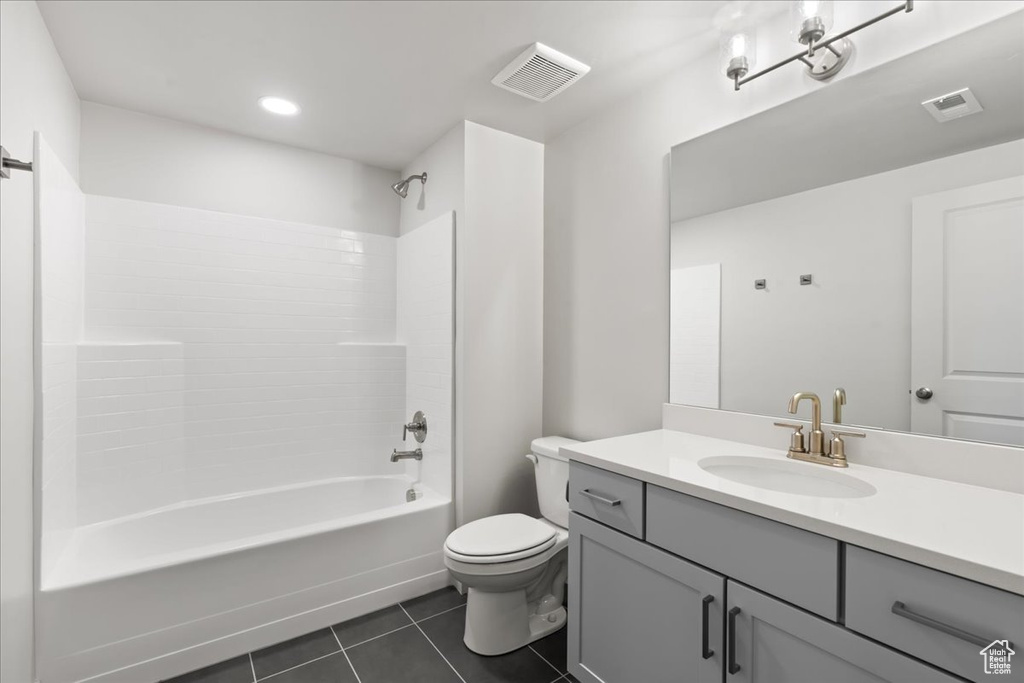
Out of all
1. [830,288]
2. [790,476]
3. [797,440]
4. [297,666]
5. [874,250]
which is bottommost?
[297,666]

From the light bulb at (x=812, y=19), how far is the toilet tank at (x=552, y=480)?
179 centimetres

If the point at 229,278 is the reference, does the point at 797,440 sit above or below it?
below

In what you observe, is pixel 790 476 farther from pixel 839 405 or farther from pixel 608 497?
pixel 608 497

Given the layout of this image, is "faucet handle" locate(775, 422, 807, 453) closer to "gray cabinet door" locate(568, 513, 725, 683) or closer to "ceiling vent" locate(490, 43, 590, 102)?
"gray cabinet door" locate(568, 513, 725, 683)

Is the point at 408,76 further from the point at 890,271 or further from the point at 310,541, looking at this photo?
the point at 310,541

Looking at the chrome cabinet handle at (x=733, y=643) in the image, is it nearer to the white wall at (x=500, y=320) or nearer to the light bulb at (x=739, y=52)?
the white wall at (x=500, y=320)

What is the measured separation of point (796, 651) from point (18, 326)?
7.78 feet

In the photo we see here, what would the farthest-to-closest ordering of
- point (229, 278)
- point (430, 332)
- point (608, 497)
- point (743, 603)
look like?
point (430, 332) → point (229, 278) → point (608, 497) → point (743, 603)

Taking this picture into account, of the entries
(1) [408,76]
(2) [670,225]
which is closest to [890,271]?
(2) [670,225]

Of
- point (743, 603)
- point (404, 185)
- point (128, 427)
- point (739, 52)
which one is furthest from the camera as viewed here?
point (404, 185)

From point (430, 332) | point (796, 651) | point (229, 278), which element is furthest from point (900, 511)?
point (229, 278)

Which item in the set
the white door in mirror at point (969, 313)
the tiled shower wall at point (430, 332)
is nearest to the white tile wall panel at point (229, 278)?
the tiled shower wall at point (430, 332)

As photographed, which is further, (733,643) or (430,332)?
(430,332)

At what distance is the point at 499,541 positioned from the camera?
1932 mm
